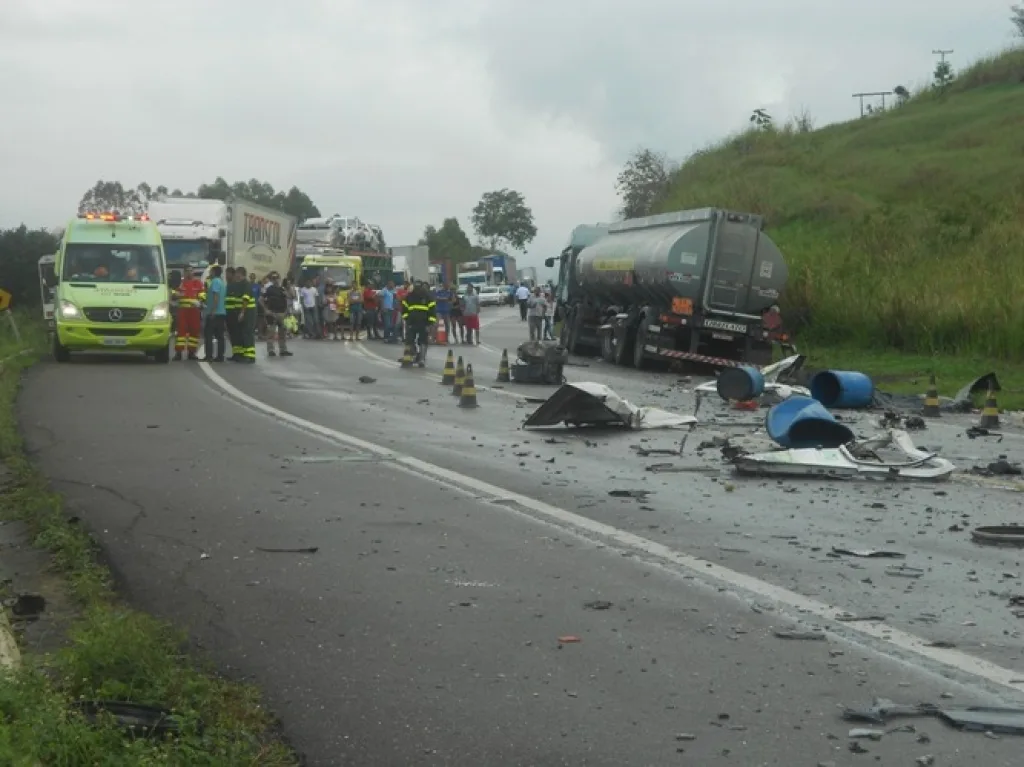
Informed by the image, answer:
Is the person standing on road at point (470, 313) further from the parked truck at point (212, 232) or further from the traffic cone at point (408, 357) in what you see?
the traffic cone at point (408, 357)

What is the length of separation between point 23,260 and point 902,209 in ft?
89.6

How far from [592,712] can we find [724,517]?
4.72 metres

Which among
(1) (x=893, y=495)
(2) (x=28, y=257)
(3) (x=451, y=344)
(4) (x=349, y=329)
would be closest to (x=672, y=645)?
(1) (x=893, y=495)

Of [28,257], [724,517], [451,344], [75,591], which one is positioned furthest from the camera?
[28,257]

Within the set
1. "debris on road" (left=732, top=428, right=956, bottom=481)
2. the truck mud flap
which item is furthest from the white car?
"debris on road" (left=732, top=428, right=956, bottom=481)

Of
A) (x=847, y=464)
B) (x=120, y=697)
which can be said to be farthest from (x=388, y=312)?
(x=120, y=697)

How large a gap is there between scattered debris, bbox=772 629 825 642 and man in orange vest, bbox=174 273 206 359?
24132mm

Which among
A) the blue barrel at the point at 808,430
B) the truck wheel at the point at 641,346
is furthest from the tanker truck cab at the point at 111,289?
the blue barrel at the point at 808,430

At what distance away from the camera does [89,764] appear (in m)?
4.96

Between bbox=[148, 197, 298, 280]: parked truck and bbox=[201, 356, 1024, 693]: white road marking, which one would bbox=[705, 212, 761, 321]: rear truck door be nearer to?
bbox=[148, 197, 298, 280]: parked truck

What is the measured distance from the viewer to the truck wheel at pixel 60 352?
2786 cm

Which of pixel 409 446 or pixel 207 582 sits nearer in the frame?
pixel 207 582

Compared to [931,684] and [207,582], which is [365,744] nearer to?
[931,684]

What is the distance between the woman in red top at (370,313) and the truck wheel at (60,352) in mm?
15496
